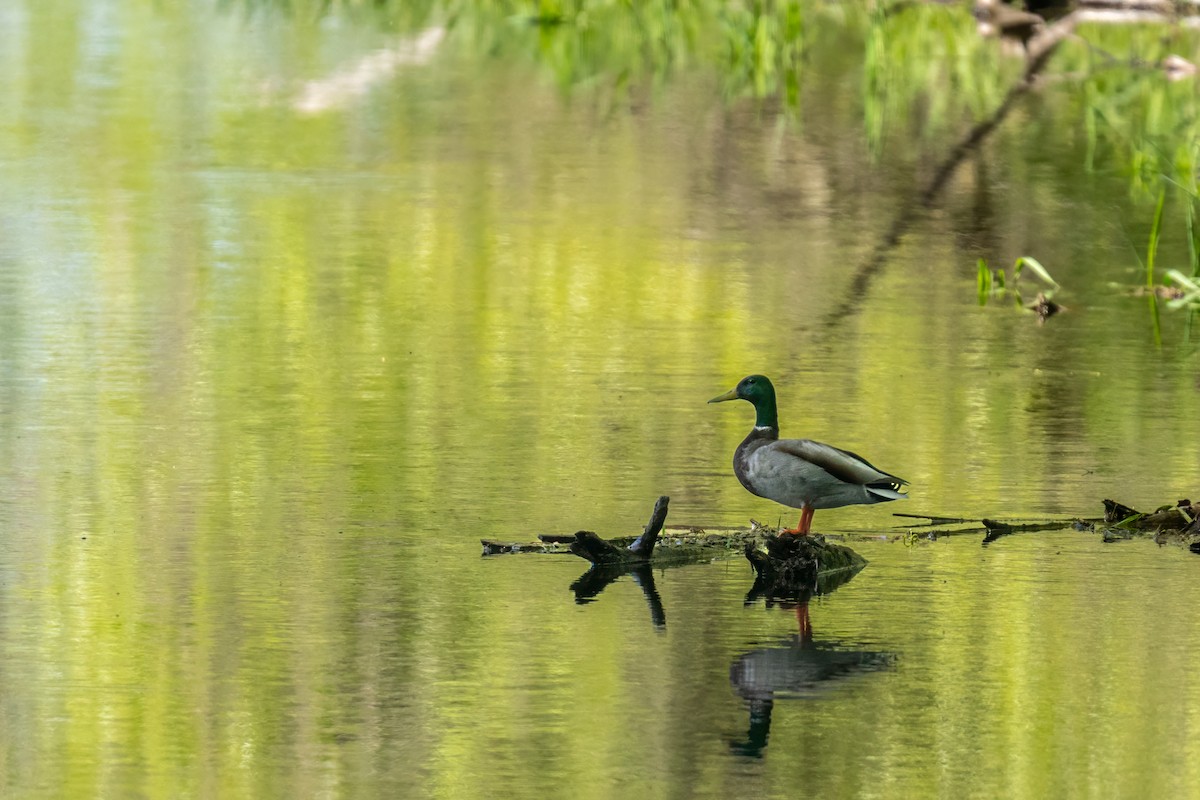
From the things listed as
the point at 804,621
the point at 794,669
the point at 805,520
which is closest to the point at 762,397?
the point at 805,520

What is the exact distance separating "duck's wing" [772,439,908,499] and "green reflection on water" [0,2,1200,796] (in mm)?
312

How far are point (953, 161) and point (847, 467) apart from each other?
12644mm

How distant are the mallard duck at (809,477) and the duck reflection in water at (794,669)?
0.75 metres

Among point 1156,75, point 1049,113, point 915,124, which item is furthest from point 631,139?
point 1156,75

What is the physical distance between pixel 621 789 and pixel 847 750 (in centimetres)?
68

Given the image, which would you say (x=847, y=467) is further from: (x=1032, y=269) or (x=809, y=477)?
(x=1032, y=269)

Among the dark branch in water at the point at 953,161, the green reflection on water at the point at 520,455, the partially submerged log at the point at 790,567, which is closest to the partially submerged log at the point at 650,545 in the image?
the green reflection on water at the point at 520,455

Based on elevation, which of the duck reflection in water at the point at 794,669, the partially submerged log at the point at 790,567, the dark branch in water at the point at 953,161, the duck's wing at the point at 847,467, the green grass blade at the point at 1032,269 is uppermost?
the duck's wing at the point at 847,467

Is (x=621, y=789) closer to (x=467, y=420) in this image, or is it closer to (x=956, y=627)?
(x=956, y=627)

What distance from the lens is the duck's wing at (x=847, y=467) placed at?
8.45 m

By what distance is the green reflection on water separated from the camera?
6.69 metres

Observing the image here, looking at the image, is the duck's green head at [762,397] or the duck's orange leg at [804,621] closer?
the duck's orange leg at [804,621]

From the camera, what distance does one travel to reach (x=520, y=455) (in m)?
10.1

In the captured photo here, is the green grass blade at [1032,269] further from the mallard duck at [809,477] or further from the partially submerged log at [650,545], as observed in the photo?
the mallard duck at [809,477]
